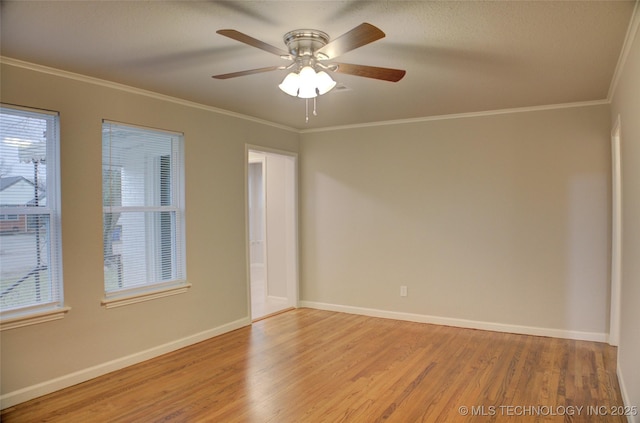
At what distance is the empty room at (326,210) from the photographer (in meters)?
2.53

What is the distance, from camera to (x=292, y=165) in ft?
19.0

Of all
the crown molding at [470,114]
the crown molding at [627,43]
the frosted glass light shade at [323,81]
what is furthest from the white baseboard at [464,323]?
the frosted glass light shade at [323,81]

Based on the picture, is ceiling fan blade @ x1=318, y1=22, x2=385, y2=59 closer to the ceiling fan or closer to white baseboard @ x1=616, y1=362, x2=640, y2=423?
the ceiling fan

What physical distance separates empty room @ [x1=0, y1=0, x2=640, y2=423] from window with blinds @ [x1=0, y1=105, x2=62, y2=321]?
0.02 m

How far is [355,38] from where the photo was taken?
209 centimetres

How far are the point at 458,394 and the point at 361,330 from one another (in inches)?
67.4

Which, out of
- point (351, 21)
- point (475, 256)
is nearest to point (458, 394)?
point (475, 256)

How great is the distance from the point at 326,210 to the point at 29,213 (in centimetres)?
337

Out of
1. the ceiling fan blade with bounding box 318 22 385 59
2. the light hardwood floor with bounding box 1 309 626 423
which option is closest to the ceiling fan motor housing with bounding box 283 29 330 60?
the ceiling fan blade with bounding box 318 22 385 59

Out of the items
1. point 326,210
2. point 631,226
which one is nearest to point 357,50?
point 631,226

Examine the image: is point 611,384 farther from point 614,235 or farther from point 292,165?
point 292,165

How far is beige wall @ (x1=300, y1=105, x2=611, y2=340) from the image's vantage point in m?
4.26

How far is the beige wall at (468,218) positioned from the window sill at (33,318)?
3.15 metres

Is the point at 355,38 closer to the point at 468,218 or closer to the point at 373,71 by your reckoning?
the point at 373,71
